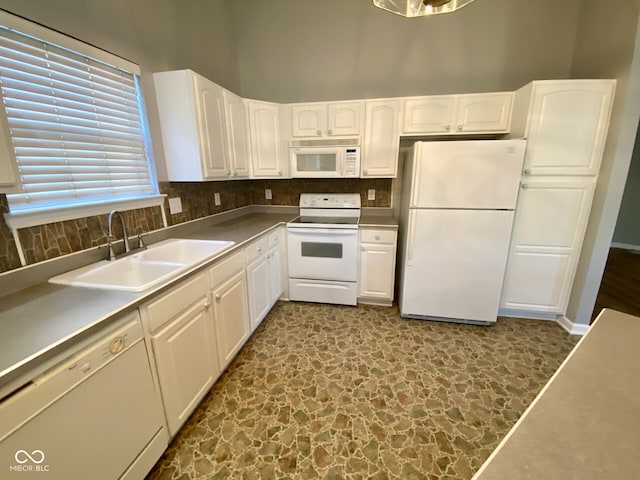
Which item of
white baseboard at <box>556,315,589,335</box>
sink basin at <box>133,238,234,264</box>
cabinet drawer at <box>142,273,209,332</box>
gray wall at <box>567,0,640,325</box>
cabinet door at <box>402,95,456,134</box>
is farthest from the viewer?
cabinet door at <box>402,95,456,134</box>

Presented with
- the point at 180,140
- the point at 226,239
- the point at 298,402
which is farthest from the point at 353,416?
the point at 180,140

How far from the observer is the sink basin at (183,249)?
73.2 inches

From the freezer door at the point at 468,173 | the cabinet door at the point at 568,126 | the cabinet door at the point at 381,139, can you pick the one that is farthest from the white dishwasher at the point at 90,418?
the cabinet door at the point at 568,126

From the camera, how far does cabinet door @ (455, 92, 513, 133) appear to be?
8.16ft

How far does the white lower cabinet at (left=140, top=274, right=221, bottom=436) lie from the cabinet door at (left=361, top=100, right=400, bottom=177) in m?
2.00

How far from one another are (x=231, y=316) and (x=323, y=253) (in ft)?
3.93

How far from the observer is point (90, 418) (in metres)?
1.00

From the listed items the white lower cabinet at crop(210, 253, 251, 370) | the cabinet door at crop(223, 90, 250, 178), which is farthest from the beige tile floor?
the cabinet door at crop(223, 90, 250, 178)

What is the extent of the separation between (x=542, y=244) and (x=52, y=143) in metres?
3.65

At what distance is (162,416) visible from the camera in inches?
53.5

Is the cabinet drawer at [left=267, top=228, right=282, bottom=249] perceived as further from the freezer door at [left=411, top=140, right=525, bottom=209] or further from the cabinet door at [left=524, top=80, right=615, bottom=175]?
the cabinet door at [left=524, top=80, right=615, bottom=175]

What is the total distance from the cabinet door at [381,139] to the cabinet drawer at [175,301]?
1961 mm

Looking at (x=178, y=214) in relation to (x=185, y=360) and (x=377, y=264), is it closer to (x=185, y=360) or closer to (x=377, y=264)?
(x=185, y=360)

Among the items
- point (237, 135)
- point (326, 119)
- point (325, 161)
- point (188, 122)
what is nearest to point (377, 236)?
point (325, 161)
